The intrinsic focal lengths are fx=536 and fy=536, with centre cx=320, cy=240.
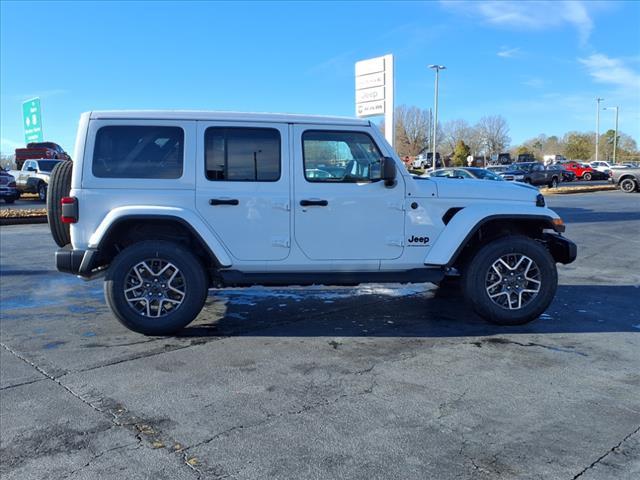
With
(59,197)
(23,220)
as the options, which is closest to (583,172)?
(23,220)

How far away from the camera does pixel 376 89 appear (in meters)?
20.8

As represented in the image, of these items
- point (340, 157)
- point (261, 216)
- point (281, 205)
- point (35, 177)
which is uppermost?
point (35, 177)

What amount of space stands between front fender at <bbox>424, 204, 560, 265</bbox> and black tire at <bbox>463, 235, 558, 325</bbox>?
10.3 inches

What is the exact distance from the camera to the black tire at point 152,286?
507cm

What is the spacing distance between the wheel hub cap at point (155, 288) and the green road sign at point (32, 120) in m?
29.6

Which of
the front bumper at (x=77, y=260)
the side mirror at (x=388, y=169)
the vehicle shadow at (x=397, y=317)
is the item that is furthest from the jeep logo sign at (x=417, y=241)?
the front bumper at (x=77, y=260)

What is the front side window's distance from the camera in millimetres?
5305

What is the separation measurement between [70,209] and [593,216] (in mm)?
16067

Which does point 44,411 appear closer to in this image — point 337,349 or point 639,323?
point 337,349

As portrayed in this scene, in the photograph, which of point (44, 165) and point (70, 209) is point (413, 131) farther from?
point (70, 209)

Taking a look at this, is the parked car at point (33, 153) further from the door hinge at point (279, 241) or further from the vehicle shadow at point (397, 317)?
the door hinge at point (279, 241)

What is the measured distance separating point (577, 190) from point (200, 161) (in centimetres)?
3017

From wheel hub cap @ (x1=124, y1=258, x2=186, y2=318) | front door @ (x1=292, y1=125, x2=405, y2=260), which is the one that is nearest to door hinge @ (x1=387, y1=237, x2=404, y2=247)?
front door @ (x1=292, y1=125, x2=405, y2=260)

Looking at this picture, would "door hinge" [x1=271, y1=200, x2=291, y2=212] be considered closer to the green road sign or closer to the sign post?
the sign post
